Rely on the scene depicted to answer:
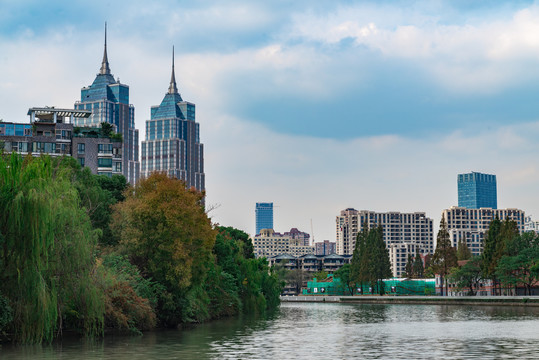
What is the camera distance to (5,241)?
38156 millimetres

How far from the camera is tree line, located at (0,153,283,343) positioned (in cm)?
3791

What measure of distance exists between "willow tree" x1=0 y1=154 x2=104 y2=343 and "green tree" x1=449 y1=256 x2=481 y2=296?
119m

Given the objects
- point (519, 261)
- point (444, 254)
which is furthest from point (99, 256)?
point (444, 254)

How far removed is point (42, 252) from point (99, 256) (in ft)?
53.7

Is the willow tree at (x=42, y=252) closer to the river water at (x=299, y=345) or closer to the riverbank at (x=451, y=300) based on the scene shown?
the river water at (x=299, y=345)

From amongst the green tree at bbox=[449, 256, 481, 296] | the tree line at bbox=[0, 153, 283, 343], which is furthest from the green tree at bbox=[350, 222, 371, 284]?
the tree line at bbox=[0, 153, 283, 343]

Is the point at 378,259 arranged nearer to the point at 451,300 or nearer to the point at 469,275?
the point at 469,275

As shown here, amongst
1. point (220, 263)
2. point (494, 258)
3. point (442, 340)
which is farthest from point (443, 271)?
point (442, 340)

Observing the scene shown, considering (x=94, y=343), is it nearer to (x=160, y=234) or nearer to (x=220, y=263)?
(x=160, y=234)

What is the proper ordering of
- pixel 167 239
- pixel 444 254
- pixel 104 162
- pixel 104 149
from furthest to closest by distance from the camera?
pixel 444 254, pixel 104 149, pixel 104 162, pixel 167 239

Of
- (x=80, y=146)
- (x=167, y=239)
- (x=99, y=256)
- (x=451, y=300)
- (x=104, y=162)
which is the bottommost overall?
(x=451, y=300)

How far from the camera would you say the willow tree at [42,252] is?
37625 millimetres

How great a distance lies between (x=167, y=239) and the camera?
5762cm

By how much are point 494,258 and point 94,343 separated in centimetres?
10610
